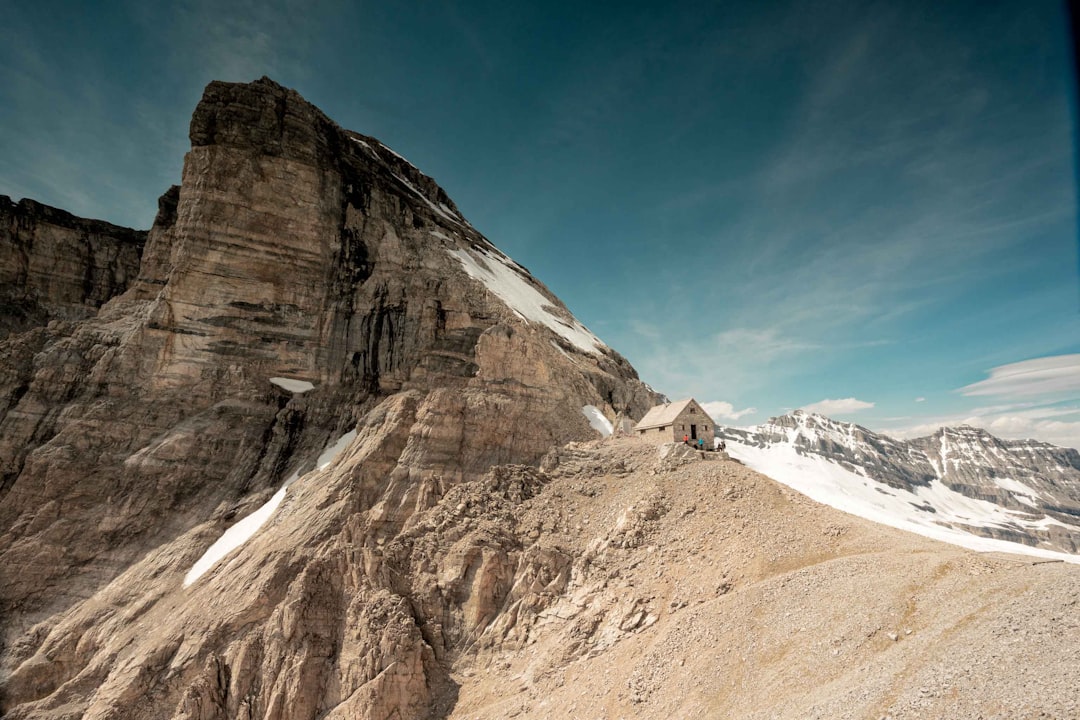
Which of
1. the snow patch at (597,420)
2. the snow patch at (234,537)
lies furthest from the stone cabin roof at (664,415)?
the snow patch at (234,537)

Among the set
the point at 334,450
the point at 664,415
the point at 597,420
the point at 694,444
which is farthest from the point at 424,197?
the point at 694,444

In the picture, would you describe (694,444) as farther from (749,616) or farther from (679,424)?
(749,616)

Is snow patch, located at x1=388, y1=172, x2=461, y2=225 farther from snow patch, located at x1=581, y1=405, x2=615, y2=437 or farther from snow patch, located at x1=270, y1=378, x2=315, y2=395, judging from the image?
snow patch, located at x1=581, y1=405, x2=615, y2=437

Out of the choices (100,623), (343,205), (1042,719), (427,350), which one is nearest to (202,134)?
(343,205)

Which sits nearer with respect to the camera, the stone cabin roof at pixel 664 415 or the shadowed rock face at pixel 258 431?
the shadowed rock face at pixel 258 431

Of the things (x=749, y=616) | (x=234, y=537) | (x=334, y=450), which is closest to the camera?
(x=749, y=616)

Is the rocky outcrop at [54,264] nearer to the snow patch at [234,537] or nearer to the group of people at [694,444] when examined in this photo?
the snow patch at [234,537]

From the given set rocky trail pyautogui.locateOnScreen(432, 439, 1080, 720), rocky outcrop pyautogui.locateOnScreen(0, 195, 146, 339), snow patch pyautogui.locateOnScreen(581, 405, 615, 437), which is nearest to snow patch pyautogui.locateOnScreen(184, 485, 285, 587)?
rocky trail pyautogui.locateOnScreen(432, 439, 1080, 720)
